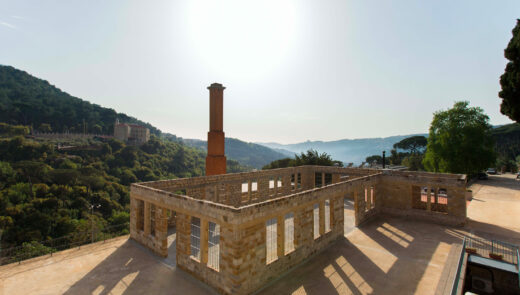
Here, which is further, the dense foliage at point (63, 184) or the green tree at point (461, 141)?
the dense foliage at point (63, 184)

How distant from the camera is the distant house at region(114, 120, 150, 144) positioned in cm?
11688

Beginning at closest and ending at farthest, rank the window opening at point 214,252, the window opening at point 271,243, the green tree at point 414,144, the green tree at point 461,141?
1. the window opening at point 214,252
2. the window opening at point 271,243
3. the green tree at point 461,141
4. the green tree at point 414,144

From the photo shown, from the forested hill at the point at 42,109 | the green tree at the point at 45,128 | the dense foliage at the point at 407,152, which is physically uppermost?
the forested hill at the point at 42,109

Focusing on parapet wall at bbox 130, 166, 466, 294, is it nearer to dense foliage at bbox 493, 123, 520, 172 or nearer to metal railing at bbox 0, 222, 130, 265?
metal railing at bbox 0, 222, 130, 265

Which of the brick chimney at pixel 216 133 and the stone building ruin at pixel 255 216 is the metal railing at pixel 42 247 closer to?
the stone building ruin at pixel 255 216

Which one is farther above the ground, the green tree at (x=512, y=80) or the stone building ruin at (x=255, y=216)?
the green tree at (x=512, y=80)

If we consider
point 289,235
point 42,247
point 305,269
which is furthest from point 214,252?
point 42,247

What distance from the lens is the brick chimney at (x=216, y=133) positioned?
90.7 feet

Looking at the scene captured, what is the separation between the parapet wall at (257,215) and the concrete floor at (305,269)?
837 mm

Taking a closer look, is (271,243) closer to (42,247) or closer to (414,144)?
(42,247)

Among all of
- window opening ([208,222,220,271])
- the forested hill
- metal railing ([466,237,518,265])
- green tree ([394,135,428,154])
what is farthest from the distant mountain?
green tree ([394,135,428,154])

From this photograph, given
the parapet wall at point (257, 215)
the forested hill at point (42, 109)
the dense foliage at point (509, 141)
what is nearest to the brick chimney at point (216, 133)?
the parapet wall at point (257, 215)

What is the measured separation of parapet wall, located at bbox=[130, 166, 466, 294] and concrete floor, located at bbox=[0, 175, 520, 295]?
2.75 feet

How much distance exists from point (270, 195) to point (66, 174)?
6654 cm
